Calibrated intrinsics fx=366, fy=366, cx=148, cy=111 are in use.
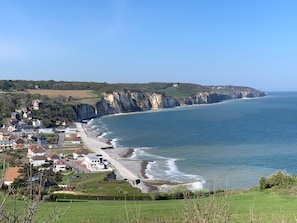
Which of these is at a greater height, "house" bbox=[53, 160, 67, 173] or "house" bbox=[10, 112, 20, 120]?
"house" bbox=[10, 112, 20, 120]

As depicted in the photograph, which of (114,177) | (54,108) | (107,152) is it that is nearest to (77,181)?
(114,177)

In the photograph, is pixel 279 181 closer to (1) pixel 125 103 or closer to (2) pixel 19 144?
(2) pixel 19 144

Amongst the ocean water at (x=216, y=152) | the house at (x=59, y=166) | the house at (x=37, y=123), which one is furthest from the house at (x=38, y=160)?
the house at (x=37, y=123)

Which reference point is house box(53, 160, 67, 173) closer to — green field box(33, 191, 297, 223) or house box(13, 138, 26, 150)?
house box(13, 138, 26, 150)

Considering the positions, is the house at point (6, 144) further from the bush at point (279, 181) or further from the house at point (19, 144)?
the bush at point (279, 181)

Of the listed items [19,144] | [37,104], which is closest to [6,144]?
[19,144]

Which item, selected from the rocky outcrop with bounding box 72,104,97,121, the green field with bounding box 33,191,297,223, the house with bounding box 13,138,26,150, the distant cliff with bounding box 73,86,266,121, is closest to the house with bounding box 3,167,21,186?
the green field with bounding box 33,191,297,223
